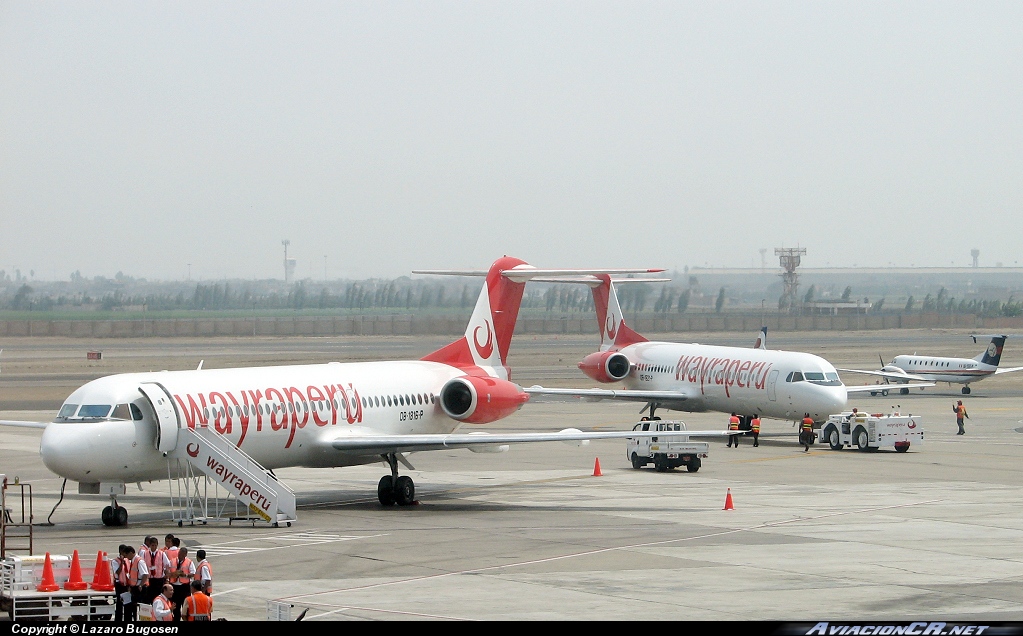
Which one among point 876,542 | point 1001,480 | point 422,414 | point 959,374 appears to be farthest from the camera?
point 959,374

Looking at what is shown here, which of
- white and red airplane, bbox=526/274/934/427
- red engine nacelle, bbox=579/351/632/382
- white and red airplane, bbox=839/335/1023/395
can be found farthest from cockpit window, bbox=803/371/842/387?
white and red airplane, bbox=839/335/1023/395

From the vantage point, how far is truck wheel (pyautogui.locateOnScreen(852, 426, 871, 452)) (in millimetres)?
49094

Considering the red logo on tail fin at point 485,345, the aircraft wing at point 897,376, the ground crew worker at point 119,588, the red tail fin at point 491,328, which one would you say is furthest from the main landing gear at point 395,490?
the aircraft wing at point 897,376

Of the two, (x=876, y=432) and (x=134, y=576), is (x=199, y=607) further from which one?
(x=876, y=432)

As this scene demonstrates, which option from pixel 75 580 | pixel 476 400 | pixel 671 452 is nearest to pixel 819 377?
pixel 671 452

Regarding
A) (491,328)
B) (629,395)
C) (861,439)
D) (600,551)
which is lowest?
(600,551)

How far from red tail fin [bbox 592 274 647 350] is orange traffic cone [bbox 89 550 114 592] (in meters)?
45.2

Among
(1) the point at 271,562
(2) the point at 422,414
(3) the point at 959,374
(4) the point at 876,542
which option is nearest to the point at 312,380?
(2) the point at 422,414

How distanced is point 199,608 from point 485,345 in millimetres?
22754

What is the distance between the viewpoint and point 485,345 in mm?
39875

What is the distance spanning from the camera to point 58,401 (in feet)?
231

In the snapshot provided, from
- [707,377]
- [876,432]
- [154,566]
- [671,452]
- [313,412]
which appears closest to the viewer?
[154,566]

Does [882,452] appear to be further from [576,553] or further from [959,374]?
[959,374]

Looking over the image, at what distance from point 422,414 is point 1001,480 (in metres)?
17.5
